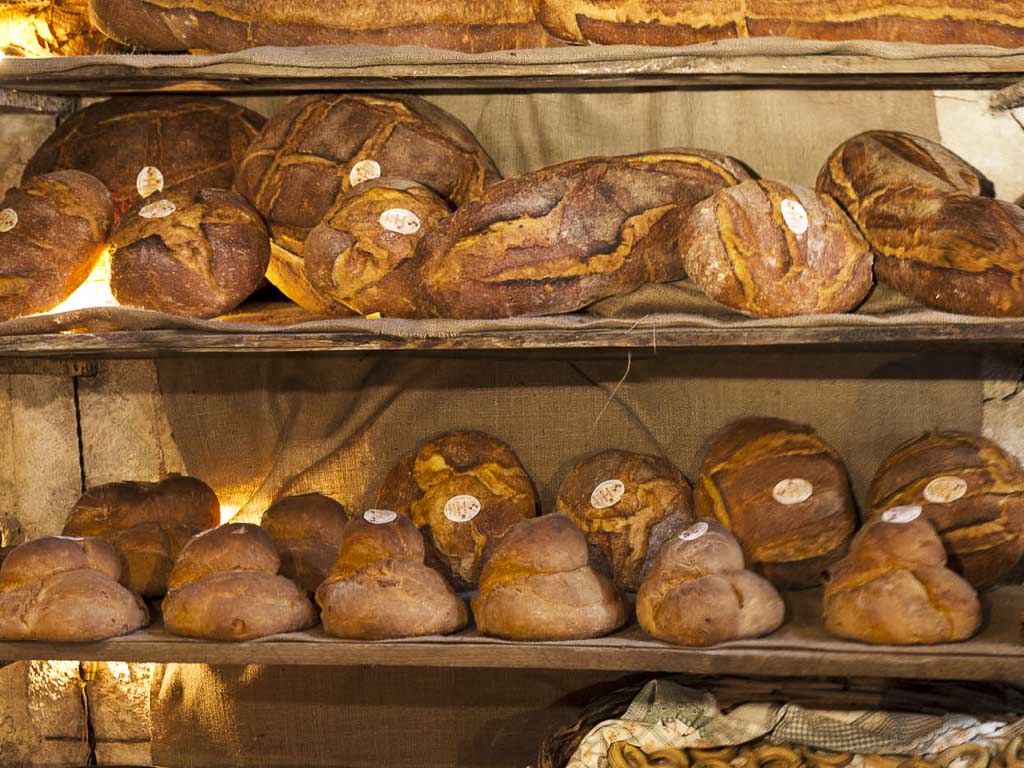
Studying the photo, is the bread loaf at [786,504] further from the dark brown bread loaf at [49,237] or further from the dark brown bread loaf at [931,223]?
the dark brown bread loaf at [49,237]

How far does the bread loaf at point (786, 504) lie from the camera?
227 centimetres

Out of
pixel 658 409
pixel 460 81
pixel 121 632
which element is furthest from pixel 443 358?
pixel 121 632

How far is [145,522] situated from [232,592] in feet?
1.34

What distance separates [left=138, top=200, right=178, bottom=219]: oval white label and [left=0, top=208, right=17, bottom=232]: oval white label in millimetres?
251

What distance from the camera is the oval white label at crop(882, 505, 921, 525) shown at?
6.81 feet

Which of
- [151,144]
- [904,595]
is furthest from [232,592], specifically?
[904,595]

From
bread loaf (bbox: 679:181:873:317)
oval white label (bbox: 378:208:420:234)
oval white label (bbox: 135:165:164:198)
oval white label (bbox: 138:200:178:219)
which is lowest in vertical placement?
bread loaf (bbox: 679:181:873:317)

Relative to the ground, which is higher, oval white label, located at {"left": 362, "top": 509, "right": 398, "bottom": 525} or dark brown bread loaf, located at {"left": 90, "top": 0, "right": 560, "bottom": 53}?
dark brown bread loaf, located at {"left": 90, "top": 0, "right": 560, "bottom": 53}

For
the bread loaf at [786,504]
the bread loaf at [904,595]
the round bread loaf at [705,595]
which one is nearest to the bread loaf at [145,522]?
the round bread loaf at [705,595]

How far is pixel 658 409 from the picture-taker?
2.66 meters

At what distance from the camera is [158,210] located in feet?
7.47

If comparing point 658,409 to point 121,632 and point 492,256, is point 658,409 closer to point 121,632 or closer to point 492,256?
→ point 492,256

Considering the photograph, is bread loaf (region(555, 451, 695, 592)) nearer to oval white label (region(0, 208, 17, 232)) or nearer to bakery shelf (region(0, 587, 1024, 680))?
bakery shelf (region(0, 587, 1024, 680))

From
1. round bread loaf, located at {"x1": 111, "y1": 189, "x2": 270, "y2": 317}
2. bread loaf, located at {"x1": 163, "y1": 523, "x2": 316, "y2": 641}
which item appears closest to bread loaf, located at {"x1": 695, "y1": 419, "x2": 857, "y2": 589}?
bread loaf, located at {"x1": 163, "y1": 523, "x2": 316, "y2": 641}
